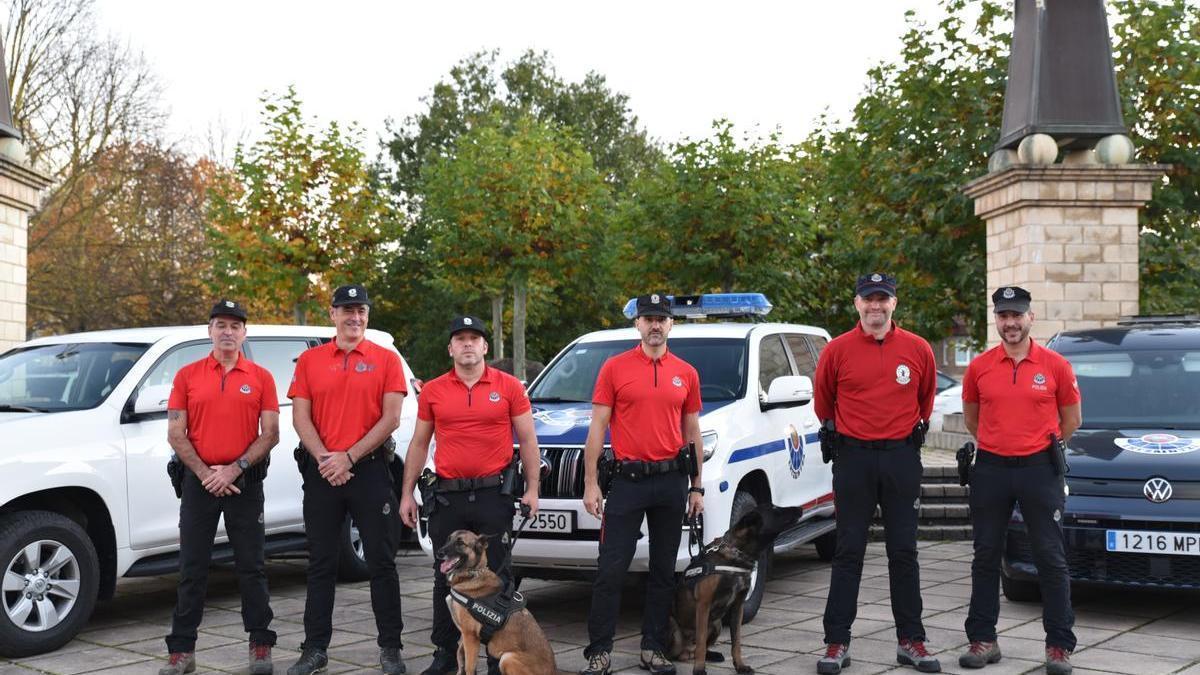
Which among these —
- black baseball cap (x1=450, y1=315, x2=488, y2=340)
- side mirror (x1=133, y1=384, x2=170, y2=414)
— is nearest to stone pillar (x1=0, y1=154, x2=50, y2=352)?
side mirror (x1=133, y1=384, x2=170, y2=414)

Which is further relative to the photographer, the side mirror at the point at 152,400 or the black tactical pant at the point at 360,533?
the side mirror at the point at 152,400

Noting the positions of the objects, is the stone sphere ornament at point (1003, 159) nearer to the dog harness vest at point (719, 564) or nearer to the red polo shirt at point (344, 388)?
the dog harness vest at point (719, 564)

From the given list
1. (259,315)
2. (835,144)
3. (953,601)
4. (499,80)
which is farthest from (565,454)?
(499,80)

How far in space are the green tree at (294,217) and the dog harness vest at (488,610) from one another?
83.8 ft

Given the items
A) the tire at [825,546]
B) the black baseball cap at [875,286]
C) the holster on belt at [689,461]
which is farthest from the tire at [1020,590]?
the holster on belt at [689,461]

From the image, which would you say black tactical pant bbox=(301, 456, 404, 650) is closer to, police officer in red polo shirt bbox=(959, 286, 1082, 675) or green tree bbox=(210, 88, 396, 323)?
A: police officer in red polo shirt bbox=(959, 286, 1082, 675)

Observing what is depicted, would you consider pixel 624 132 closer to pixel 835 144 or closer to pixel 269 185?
pixel 269 185

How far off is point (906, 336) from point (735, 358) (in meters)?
2.13

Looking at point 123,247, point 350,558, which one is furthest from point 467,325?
point 123,247

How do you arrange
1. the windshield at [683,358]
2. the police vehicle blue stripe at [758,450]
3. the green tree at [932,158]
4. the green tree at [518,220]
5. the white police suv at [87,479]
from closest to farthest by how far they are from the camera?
the white police suv at [87,479]
the police vehicle blue stripe at [758,450]
the windshield at [683,358]
the green tree at [932,158]
the green tree at [518,220]

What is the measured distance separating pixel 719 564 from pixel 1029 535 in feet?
5.40

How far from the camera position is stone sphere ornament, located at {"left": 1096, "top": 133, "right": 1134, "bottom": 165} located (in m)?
14.9

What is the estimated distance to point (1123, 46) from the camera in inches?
767

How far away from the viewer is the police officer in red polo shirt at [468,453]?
5.92 m
